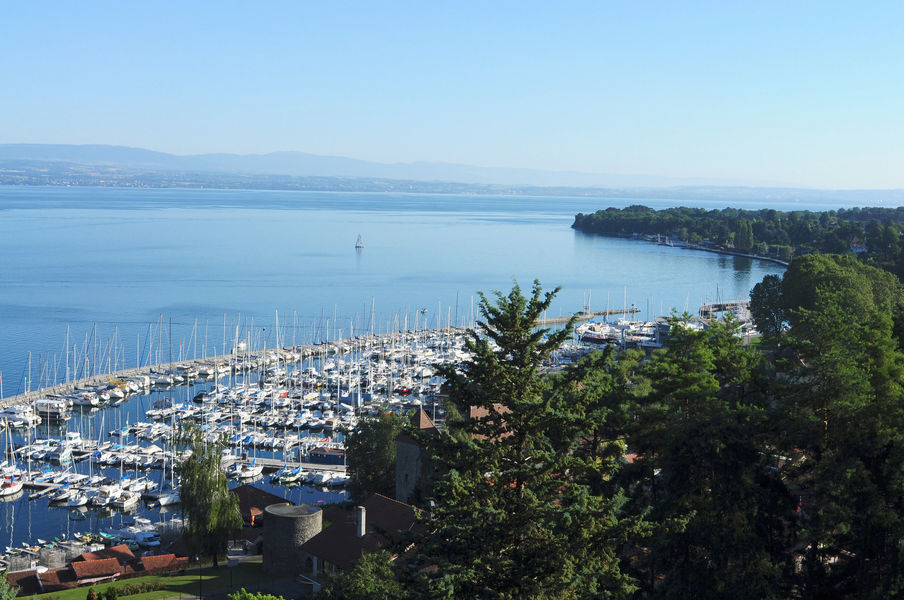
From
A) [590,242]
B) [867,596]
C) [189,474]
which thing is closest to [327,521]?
[189,474]

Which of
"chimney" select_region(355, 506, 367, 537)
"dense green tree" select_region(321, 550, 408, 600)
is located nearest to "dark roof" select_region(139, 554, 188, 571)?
"chimney" select_region(355, 506, 367, 537)

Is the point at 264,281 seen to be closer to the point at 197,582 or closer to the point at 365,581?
the point at 197,582

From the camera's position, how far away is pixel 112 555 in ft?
70.3

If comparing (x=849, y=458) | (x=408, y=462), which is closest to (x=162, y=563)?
(x=408, y=462)

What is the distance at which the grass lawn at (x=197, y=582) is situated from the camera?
1716 centimetres

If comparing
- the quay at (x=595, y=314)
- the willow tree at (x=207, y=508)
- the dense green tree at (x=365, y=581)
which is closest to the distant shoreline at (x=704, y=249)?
the quay at (x=595, y=314)

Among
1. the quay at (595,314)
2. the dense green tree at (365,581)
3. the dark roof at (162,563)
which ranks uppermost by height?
the dense green tree at (365,581)

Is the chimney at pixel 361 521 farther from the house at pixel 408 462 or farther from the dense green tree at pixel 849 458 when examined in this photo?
the dense green tree at pixel 849 458

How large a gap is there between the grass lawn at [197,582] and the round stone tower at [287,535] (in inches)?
14.2

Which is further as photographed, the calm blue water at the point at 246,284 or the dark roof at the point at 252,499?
the calm blue water at the point at 246,284

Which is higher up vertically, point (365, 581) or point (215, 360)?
point (365, 581)

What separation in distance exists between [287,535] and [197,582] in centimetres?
221

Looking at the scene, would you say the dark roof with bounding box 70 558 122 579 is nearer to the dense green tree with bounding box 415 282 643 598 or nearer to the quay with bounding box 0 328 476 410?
the dense green tree with bounding box 415 282 643 598

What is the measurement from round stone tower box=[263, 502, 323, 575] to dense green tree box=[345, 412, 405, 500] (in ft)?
14.8
